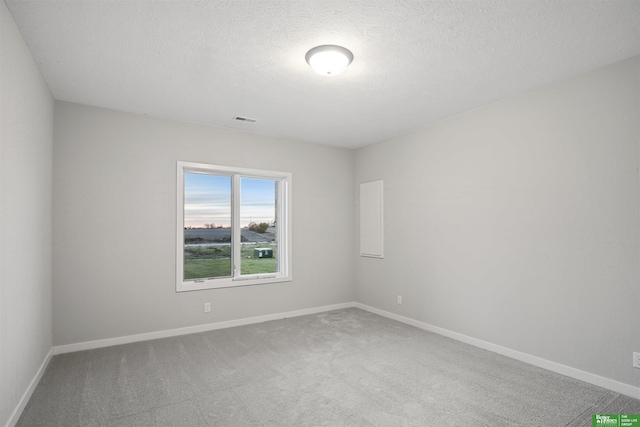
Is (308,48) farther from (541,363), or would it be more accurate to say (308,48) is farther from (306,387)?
(541,363)

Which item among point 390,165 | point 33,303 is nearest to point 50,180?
point 33,303

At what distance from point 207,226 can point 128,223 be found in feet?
3.13

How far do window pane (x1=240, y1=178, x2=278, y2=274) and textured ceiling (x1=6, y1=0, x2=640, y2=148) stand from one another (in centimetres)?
142

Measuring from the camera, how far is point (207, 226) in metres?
4.59

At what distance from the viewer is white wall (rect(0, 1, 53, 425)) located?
6.84 feet

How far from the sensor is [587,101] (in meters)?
2.94

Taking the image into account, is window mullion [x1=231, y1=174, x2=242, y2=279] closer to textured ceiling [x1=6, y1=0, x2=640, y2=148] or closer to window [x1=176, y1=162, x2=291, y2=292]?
window [x1=176, y1=162, x2=291, y2=292]

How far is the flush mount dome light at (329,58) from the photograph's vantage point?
8.25ft

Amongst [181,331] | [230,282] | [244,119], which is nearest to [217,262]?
[230,282]

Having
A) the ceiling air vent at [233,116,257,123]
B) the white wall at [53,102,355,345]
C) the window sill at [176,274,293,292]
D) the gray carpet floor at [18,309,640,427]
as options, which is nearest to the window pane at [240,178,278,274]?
the window sill at [176,274,293,292]

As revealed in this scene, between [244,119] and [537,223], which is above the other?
[244,119]

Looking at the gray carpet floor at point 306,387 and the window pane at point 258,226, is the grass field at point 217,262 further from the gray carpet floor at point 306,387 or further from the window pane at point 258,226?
the gray carpet floor at point 306,387

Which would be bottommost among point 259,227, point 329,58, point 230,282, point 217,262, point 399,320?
point 399,320

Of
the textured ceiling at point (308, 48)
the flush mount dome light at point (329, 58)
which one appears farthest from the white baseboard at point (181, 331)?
the flush mount dome light at point (329, 58)
